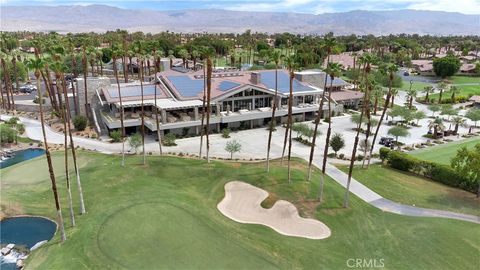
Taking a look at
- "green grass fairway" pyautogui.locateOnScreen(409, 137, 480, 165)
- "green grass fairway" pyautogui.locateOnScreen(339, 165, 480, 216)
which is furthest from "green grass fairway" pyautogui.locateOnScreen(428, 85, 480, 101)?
"green grass fairway" pyautogui.locateOnScreen(339, 165, 480, 216)

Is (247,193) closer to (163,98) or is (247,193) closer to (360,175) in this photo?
(360,175)

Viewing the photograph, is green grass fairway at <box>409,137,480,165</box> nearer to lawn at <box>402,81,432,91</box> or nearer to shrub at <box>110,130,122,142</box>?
shrub at <box>110,130,122,142</box>

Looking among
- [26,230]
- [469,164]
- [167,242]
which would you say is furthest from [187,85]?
[469,164]

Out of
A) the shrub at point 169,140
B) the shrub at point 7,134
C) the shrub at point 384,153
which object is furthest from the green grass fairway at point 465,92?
the shrub at point 7,134

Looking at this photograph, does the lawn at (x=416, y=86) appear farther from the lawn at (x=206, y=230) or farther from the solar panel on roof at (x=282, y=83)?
the lawn at (x=206, y=230)

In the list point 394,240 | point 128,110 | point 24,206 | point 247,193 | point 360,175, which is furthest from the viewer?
point 128,110

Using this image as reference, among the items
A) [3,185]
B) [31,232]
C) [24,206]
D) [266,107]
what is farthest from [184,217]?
[266,107]

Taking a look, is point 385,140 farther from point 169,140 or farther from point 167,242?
point 167,242
